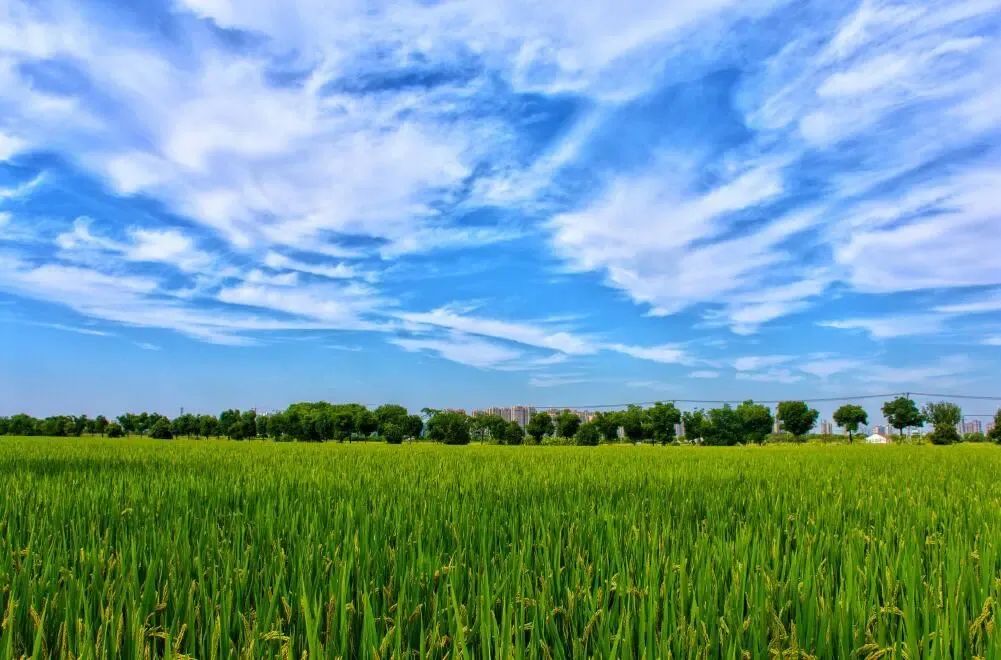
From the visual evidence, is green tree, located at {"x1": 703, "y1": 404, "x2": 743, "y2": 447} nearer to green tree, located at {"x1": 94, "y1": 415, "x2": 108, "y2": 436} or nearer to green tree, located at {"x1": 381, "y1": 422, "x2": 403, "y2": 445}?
green tree, located at {"x1": 381, "y1": 422, "x2": 403, "y2": 445}

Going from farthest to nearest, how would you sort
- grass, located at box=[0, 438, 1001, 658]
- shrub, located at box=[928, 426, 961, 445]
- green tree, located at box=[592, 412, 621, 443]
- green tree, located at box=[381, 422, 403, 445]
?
green tree, located at box=[592, 412, 621, 443] < green tree, located at box=[381, 422, 403, 445] < shrub, located at box=[928, 426, 961, 445] < grass, located at box=[0, 438, 1001, 658]

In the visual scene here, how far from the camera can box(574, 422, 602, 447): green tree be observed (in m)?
60.0

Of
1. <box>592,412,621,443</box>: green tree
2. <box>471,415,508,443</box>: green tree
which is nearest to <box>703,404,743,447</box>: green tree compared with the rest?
<box>592,412,621,443</box>: green tree

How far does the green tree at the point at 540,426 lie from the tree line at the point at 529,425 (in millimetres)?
114

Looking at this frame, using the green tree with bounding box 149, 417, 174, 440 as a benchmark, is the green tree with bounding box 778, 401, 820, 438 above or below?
above

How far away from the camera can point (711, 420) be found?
64.1m

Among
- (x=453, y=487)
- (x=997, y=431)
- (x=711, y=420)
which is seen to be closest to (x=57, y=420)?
(x=711, y=420)

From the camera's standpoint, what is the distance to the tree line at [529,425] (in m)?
60.0

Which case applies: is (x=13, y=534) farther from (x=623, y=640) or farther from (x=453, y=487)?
(x=623, y=640)

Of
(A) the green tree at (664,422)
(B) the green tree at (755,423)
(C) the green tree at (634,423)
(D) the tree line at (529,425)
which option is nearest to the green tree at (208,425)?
(D) the tree line at (529,425)

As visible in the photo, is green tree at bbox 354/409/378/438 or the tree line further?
green tree at bbox 354/409/378/438

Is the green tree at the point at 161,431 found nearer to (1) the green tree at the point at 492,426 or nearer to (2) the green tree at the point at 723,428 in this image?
(1) the green tree at the point at 492,426

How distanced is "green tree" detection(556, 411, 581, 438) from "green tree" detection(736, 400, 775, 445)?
695 inches

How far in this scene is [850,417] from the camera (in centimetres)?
5853
